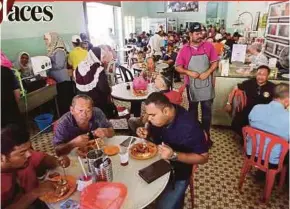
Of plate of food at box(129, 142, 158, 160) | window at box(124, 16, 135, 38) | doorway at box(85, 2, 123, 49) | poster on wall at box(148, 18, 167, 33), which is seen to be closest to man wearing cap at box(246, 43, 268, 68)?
plate of food at box(129, 142, 158, 160)

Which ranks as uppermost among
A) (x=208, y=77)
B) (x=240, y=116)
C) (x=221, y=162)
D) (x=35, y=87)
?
(x=208, y=77)

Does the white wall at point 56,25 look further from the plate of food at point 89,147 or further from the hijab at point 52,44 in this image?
the plate of food at point 89,147

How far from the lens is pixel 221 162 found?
2170 millimetres

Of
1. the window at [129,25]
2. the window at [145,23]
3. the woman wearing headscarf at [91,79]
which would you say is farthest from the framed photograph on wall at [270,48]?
the window at [145,23]

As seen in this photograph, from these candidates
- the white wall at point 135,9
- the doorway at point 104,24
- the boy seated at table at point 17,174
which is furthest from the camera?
the white wall at point 135,9

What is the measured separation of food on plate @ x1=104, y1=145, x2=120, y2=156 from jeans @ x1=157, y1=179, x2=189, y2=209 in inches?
13.8

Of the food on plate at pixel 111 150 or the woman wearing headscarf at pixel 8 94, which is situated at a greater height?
the woman wearing headscarf at pixel 8 94

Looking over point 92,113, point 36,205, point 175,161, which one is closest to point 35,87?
point 92,113

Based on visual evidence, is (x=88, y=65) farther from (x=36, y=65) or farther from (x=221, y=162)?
(x=221, y=162)

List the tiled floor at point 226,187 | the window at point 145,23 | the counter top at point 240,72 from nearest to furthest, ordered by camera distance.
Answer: the tiled floor at point 226,187 → the counter top at point 240,72 → the window at point 145,23

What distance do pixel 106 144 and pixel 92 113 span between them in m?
0.23

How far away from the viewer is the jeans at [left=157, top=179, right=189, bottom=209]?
1.24 metres

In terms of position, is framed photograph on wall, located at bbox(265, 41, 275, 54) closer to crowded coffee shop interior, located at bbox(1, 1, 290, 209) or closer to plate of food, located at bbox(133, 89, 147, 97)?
crowded coffee shop interior, located at bbox(1, 1, 290, 209)

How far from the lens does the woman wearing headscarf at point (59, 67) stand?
3.08m
